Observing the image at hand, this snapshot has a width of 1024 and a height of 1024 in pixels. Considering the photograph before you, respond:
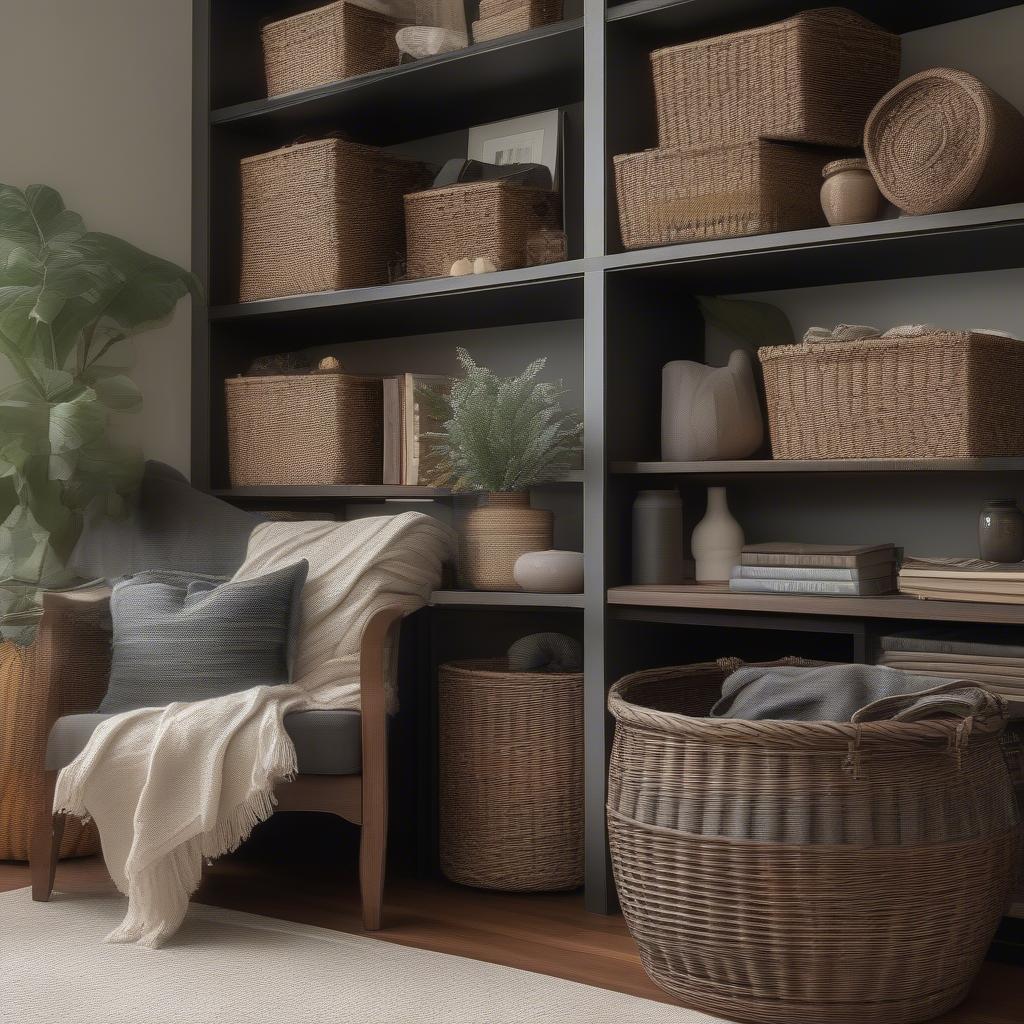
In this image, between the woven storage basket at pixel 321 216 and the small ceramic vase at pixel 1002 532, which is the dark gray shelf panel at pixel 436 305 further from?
the small ceramic vase at pixel 1002 532

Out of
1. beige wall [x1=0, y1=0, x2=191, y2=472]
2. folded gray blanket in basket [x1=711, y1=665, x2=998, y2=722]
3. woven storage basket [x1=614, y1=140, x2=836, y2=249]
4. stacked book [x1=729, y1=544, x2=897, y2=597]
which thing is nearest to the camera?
folded gray blanket in basket [x1=711, y1=665, x2=998, y2=722]

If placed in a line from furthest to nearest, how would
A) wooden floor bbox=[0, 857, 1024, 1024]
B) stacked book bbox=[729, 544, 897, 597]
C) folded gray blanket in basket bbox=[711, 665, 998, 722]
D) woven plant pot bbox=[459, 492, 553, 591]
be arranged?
woven plant pot bbox=[459, 492, 553, 591], stacked book bbox=[729, 544, 897, 597], wooden floor bbox=[0, 857, 1024, 1024], folded gray blanket in basket bbox=[711, 665, 998, 722]

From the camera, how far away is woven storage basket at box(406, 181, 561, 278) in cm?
304

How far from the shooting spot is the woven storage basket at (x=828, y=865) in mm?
1980

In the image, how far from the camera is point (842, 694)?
84.8 inches

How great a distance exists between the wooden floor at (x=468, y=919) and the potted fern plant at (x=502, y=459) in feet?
2.28

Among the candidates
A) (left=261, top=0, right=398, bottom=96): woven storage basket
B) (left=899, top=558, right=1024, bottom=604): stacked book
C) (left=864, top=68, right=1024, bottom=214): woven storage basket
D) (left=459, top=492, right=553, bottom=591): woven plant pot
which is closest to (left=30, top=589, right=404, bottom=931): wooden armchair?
(left=459, top=492, right=553, bottom=591): woven plant pot

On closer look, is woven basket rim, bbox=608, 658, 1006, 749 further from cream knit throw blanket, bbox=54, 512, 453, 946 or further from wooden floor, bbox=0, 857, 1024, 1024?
cream knit throw blanket, bbox=54, 512, 453, 946

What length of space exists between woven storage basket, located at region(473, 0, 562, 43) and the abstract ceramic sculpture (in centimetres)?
87

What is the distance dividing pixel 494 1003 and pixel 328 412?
5.35 ft

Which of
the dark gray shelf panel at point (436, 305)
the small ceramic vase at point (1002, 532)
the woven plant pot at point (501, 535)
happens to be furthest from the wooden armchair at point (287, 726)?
the small ceramic vase at point (1002, 532)

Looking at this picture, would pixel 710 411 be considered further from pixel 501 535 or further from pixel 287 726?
pixel 287 726

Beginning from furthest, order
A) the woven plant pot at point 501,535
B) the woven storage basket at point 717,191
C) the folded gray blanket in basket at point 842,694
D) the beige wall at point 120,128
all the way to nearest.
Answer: the beige wall at point 120,128 < the woven plant pot at point 501,535 < the woven storage basket at point 717,191 < the folded gray blanket in basket at point 842,694

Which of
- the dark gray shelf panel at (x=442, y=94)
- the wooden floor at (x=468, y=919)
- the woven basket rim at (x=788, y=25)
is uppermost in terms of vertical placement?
the dark gray shelf panel at (x=442, y=94)
